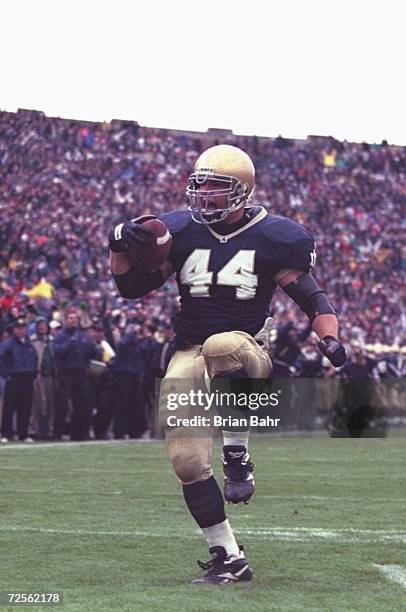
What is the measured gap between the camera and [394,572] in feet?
21.0

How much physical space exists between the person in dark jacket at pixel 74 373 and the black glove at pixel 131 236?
1156cm

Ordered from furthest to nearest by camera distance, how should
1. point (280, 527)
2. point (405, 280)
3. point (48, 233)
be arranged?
point (405, 280) → point (48, 233) → point (280, 527)

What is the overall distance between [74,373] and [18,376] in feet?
3.00

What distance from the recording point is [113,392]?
61.9 feet

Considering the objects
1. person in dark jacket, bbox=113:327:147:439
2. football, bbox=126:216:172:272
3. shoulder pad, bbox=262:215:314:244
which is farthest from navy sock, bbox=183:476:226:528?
person in dark jacket, bbox=113:327:147:439

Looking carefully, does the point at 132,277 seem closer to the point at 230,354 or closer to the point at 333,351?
the point at 230,354

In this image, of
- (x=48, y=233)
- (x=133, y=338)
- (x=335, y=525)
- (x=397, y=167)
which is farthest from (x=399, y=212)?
(x=335, y=525)

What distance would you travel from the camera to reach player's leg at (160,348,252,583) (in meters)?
6.09

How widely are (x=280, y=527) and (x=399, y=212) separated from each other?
108ft

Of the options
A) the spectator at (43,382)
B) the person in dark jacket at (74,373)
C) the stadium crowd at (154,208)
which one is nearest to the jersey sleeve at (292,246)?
the person in dark jacket at (74,373)

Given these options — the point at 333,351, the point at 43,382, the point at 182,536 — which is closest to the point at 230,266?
the point at 333,351

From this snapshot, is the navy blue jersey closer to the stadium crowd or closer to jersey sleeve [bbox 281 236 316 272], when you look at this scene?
jersey sleeve [bbox 281 236 316 272]

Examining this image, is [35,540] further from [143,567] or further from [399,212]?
[399,212]

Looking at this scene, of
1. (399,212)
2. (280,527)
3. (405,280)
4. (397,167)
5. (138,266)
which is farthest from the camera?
(397,167)
